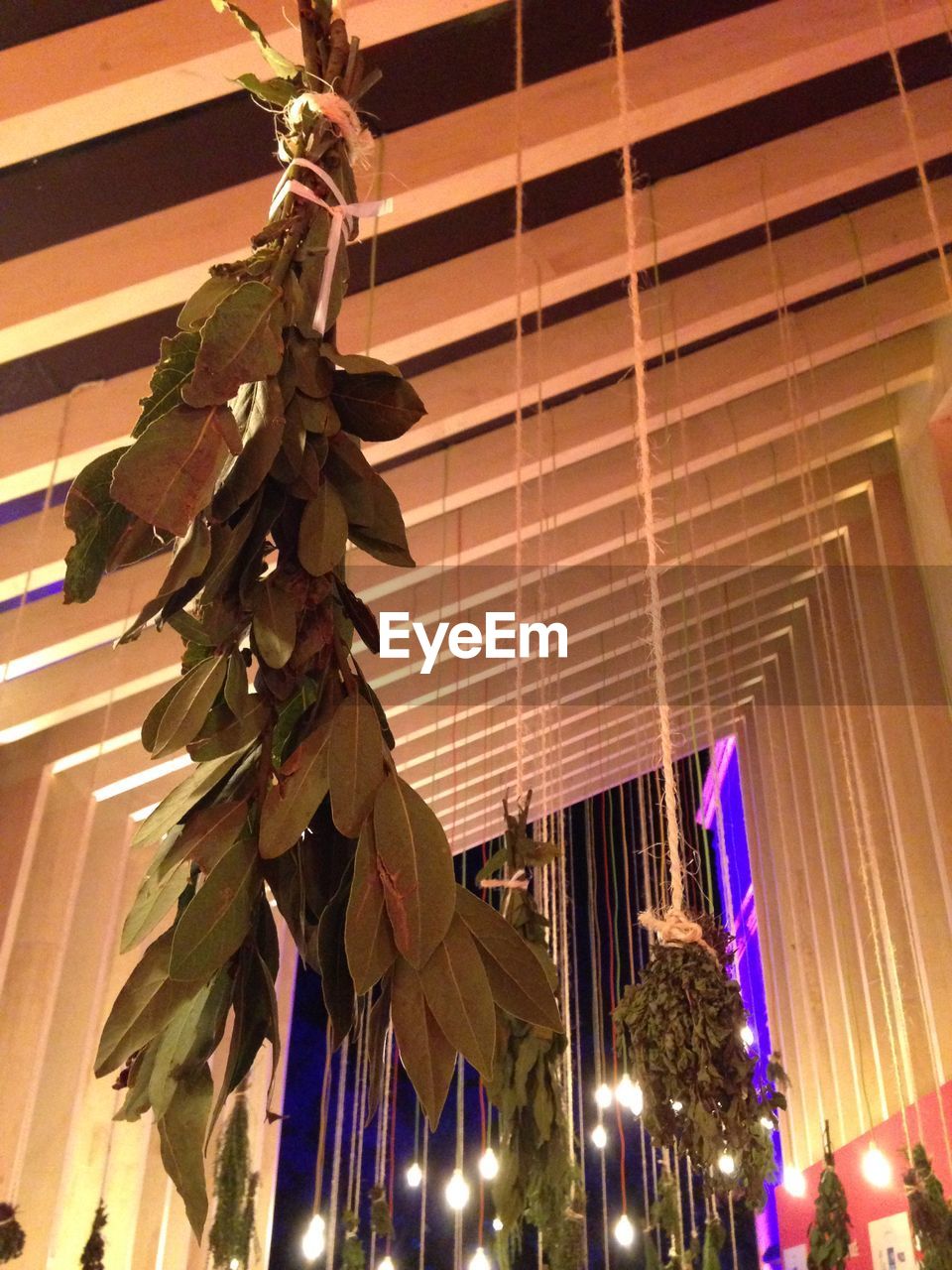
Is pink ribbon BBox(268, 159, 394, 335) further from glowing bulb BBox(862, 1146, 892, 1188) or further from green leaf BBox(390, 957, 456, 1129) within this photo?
glowing bulb BBox(862, 1146, 892, 1188)

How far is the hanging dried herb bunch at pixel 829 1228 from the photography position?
4035 mm

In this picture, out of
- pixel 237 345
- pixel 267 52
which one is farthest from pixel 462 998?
pixel 267 52

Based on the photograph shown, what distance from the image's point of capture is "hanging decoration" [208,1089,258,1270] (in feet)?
15.8

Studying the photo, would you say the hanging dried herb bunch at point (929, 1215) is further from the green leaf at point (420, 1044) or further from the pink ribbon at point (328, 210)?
the pink ribbon at point (328, 210)

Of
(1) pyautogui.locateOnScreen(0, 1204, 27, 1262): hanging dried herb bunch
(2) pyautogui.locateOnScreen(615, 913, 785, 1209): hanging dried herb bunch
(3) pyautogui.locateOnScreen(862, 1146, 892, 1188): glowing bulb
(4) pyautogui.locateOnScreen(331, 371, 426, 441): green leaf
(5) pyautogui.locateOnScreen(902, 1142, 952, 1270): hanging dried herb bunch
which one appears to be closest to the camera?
(4) pyautogui.locateOnScreen(331, 371, 426, 441): green leaf

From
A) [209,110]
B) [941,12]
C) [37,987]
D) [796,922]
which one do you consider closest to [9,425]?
[209,110]

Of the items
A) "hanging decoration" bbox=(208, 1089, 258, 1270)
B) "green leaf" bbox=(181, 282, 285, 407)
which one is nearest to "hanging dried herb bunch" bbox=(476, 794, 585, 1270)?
"green leaf" bbox=(181, 282, 285, 407)

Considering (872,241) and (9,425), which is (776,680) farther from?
(9,425)

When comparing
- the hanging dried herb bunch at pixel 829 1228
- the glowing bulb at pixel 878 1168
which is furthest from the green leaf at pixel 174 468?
the glowing bulb at pixel 878 1168

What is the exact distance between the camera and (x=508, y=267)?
3967 millimetres

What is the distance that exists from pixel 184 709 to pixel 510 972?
232 millimetres

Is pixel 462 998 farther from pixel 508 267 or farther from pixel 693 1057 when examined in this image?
pixel 508 267

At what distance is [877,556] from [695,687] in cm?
180

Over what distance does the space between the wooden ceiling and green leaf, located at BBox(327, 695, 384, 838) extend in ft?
5.44
